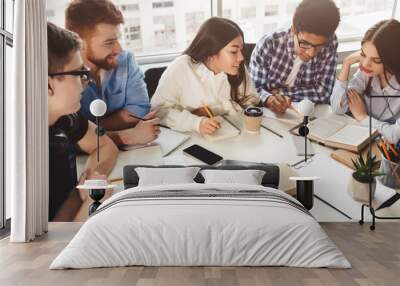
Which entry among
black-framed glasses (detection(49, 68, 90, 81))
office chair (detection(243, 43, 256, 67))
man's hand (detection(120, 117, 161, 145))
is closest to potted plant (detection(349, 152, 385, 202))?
office chair (detection(243, 43, 256, 67))

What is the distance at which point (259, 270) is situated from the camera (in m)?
3.86

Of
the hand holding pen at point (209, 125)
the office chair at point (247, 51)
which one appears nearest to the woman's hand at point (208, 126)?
the hand holding pen at point (209, 125)

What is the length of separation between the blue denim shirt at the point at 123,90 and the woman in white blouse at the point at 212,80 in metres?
0.19

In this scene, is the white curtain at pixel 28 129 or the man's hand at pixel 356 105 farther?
the man's hand at pixel 356 105

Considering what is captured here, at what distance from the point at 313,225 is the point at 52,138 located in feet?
12.4

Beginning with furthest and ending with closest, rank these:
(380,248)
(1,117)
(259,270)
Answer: (1,117) → (380,248) → (259,270)

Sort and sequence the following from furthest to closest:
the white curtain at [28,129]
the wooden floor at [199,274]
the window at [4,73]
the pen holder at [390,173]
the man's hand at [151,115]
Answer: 1. the man's hand at [151,115]
2. the pen holder at [390,173]
3. the window at [4,73]
4. the white curtain at [28,129]
5. the wooden floor at [199,274]

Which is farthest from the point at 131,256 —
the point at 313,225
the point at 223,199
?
the point at 313,225

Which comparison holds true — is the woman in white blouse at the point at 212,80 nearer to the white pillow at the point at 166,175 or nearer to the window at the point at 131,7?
the white pillow at the point at 166,175

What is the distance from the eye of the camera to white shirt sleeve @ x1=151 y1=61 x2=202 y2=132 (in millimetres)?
6629

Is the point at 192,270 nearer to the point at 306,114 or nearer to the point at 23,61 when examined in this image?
the point at 23,61

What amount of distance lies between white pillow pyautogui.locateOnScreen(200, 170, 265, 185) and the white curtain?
6.16ft

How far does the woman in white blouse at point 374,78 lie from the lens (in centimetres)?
667

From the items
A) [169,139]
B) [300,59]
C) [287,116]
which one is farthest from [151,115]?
[300,59]
